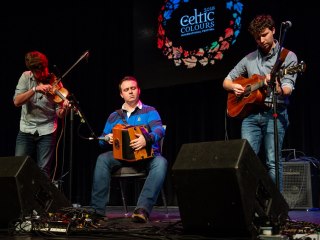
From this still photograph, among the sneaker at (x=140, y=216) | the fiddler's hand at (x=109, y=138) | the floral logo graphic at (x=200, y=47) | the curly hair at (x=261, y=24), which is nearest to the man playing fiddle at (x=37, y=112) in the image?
the fiddler's hand at (x=109, y=138)

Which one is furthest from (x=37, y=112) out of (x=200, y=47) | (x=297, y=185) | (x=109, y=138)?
(x=297, y=185)

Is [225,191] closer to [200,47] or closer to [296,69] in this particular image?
[296,69]

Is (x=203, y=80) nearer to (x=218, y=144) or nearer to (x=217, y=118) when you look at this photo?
(x=217, y=118)

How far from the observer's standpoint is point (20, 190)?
110 inches

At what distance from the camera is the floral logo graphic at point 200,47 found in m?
5.73

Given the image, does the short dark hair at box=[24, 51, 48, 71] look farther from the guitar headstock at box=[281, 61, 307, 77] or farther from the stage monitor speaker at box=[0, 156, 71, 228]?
the guitar headstock at box=[281, 61, 307, 77]

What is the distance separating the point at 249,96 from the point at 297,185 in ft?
6.83

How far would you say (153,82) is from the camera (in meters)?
6.31

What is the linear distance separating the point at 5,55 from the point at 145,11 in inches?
88.6

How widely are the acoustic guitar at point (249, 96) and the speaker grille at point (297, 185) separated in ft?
6.01

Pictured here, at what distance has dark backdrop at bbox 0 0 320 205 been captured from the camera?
621 centimetres

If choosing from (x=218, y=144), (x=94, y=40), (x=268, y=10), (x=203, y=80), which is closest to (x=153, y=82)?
(x=203, y=80)

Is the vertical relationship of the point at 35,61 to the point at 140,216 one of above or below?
above

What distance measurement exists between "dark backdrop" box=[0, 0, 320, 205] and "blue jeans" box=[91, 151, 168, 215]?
7.60 feet
